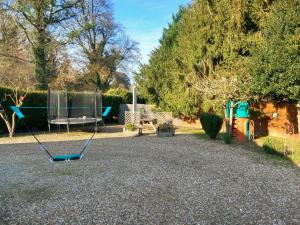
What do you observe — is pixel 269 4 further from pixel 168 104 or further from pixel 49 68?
pixel 49 68

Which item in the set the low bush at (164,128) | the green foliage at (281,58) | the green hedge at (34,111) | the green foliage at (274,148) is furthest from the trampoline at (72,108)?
the green foliage at (274,148)

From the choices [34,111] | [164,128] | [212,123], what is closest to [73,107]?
[34,111]

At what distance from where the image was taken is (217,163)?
7.39 metres

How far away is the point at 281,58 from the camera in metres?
9.30

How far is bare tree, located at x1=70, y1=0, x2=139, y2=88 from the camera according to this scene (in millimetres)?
25141

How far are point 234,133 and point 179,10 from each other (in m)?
10.4

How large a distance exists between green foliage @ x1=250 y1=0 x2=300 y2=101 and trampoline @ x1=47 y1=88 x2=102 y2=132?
7486mm

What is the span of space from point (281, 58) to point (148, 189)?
6.80 meters

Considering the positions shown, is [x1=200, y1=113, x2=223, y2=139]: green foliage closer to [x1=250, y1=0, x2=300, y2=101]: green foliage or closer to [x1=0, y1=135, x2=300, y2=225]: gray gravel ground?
[x1=250, y1=0, x2=300, y2=101]: green foliage

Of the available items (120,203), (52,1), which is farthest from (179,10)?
(120,203)

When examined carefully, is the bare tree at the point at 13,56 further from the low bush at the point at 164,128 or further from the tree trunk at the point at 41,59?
the low bush at the point at 164,128

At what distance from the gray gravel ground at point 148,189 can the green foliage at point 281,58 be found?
271cm

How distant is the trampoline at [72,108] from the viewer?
13.4m

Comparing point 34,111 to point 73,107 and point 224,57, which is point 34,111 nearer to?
point 73,107
